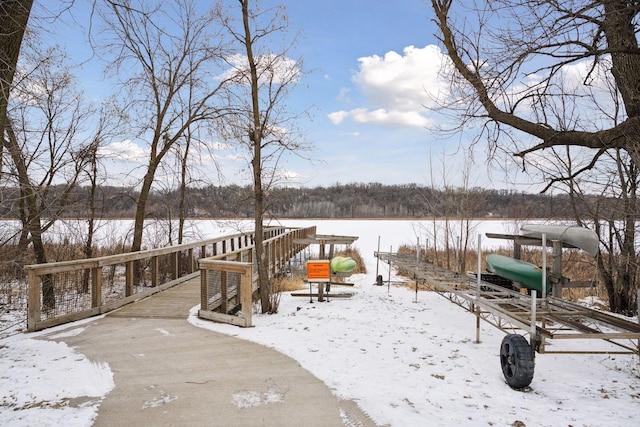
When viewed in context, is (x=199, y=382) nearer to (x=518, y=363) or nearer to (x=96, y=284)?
(x=518, y=363)

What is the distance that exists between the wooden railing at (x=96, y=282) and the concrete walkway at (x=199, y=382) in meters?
0.68

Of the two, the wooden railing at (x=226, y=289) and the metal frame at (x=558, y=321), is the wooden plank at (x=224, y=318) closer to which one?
the wooden railing at (x=226, y=289)

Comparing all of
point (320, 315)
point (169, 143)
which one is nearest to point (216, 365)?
point (320, 315)

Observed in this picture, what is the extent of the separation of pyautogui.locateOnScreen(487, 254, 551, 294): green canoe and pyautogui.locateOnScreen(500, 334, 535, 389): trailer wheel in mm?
2501

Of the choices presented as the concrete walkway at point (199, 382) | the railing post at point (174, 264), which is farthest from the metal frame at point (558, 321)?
the railing post at point (174, 264)

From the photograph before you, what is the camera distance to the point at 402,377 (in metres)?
4.46

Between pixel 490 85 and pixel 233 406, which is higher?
pixel 490 85

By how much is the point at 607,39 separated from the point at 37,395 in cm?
759

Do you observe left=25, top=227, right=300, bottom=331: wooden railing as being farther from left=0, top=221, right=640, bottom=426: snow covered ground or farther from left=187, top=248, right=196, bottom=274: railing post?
left=0, top=221, right=640, bottom=426: snow covered ground

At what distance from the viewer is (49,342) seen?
17.4 ft

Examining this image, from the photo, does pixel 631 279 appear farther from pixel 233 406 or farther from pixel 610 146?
pixel 233 406

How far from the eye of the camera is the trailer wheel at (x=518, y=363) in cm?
407

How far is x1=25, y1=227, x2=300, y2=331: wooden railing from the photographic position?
19.4ft

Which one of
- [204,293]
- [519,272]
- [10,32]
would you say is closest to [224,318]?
[204,293]
